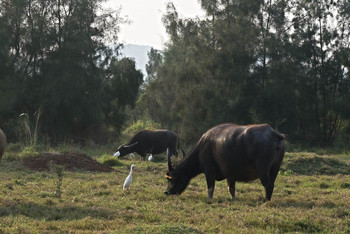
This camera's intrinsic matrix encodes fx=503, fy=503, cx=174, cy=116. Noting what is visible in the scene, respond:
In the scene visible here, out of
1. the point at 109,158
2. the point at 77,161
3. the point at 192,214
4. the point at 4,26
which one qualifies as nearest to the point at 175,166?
the point at 192,214

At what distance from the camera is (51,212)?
963 cm

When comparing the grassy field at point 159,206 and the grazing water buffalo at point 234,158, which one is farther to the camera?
the grazing water buffalo at point 234,158

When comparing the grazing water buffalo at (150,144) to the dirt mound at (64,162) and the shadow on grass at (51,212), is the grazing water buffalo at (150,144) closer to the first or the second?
the dirt mound at (64,162)

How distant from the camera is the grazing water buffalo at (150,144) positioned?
2501 cm

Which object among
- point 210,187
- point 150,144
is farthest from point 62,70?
point 210,187

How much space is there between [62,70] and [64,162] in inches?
624

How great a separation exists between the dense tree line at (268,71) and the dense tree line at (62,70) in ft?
15.3

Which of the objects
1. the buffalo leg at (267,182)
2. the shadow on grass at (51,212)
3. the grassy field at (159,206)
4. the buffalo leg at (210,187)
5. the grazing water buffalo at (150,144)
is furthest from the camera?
the grazing water buffalo at (150,144)

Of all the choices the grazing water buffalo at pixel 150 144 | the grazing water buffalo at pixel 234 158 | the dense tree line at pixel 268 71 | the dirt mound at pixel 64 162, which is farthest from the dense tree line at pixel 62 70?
the grazing water buffalo at pixel 234 158

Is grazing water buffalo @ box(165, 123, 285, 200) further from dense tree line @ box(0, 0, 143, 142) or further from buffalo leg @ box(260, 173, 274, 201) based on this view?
dense tree line @ box(0, 0, 143, 142)

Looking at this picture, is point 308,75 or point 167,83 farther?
point 167,83

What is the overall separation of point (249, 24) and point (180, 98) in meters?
7.09

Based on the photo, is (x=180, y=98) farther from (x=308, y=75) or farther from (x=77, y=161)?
(x=77, y=161)

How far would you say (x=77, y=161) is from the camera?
18.7 metres
